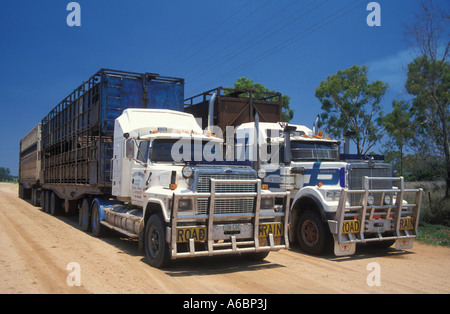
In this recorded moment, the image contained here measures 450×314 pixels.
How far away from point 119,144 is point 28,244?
327 cm

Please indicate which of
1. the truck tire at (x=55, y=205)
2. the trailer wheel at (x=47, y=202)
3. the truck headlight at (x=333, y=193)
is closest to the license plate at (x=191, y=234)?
the truck headlight at (x=333, y=193)

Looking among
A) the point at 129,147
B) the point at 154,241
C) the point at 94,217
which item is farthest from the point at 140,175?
the point at 94,217

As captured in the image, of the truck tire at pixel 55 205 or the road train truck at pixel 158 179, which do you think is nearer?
the road train truck at pixel 158 179

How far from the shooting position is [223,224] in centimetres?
701

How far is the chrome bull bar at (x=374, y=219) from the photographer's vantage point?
321 inches

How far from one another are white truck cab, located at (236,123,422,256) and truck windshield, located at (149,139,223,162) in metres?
1.15

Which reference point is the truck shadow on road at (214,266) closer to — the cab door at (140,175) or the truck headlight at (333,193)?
the cab door at (140,175)

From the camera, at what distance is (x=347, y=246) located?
8.28m

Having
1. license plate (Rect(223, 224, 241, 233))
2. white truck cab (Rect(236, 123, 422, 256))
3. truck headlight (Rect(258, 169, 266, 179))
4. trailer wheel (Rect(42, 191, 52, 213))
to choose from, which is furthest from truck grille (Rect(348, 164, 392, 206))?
trailer wheel (Rect(42, 191, 52, 213))

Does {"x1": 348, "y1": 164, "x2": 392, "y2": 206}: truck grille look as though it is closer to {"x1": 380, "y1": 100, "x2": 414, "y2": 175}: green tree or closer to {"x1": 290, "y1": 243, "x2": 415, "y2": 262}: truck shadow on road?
{"x1": 290, "y1": 243, "x2": 415, "y2": 262}: truck shadow on road

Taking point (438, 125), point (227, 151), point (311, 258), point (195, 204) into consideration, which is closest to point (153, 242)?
point (195, 204)

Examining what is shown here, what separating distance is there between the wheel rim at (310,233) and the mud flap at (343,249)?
0.64 m

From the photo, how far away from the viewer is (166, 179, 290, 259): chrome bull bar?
648 centimetres

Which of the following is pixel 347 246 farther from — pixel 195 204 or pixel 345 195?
pixel 195 204
